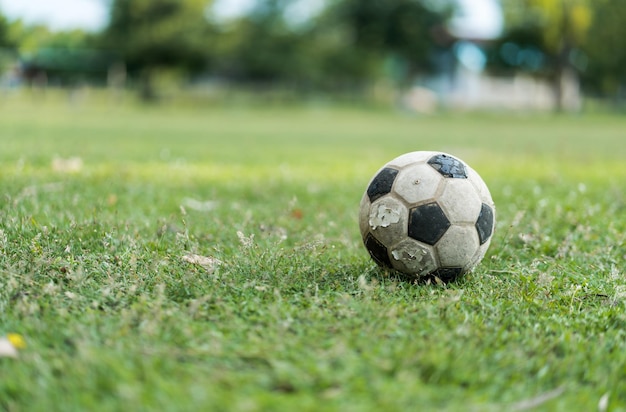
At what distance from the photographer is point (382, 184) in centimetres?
350

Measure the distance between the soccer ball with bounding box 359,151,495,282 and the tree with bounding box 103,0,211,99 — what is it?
41.7 metres

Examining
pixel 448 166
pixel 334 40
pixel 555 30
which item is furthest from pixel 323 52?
pixel 448 166

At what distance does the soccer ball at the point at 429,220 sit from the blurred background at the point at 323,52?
40235 millimetres

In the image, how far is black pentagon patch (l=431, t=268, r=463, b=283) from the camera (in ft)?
11.0

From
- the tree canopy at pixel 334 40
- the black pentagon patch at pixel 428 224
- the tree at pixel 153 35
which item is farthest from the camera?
the tree canopy at pixel 334 40

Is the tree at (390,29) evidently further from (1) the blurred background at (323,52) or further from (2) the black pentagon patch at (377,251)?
(2) the black pentagon patch at (377,251)

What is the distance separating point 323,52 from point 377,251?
5234 centimetres

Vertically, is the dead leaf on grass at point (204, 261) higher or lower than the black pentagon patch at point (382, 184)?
lower

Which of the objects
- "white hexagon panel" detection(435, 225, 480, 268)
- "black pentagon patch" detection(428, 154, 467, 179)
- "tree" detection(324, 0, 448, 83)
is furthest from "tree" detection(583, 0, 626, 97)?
"white hexagon panel" detection(435, 225, 480, 268)

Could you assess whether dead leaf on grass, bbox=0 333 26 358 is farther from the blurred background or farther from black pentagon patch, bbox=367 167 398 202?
the blurred background

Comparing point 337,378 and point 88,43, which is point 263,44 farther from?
point 337,378

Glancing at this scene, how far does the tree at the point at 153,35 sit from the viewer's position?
4372cm

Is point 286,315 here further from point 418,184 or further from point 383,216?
point 418,184

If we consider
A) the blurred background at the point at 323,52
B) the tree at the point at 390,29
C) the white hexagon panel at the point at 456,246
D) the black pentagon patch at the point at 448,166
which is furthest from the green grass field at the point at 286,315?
the tree at the point at 390,29
